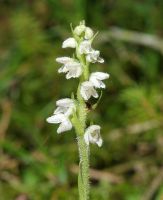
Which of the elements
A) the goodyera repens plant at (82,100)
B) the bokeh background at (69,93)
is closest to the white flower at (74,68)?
the goodyera repens plant at (82,100)

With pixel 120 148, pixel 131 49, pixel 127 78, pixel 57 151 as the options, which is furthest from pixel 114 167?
pixel 131 49

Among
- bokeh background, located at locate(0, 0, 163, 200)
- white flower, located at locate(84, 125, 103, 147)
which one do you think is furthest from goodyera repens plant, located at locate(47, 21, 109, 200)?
bokeh background, located at locate(0, 0, 163, 200)

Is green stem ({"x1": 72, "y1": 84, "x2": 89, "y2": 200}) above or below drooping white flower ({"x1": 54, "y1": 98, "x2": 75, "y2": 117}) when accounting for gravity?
below

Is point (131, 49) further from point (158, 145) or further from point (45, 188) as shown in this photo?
point (45, 188)

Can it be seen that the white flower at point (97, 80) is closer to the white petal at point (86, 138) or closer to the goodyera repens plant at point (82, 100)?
the goodyera repens plant at point (82, 100)

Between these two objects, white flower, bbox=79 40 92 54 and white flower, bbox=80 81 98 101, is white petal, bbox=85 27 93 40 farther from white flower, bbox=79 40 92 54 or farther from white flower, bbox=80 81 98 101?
white flower, bbox=80 81 98 101

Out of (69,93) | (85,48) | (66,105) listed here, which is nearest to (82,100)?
(66,105)

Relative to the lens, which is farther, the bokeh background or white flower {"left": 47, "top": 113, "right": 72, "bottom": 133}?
the bokeh background

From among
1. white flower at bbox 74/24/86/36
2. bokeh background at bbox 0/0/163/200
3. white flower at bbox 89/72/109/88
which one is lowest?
white flower at bbox 89/72/109/88
